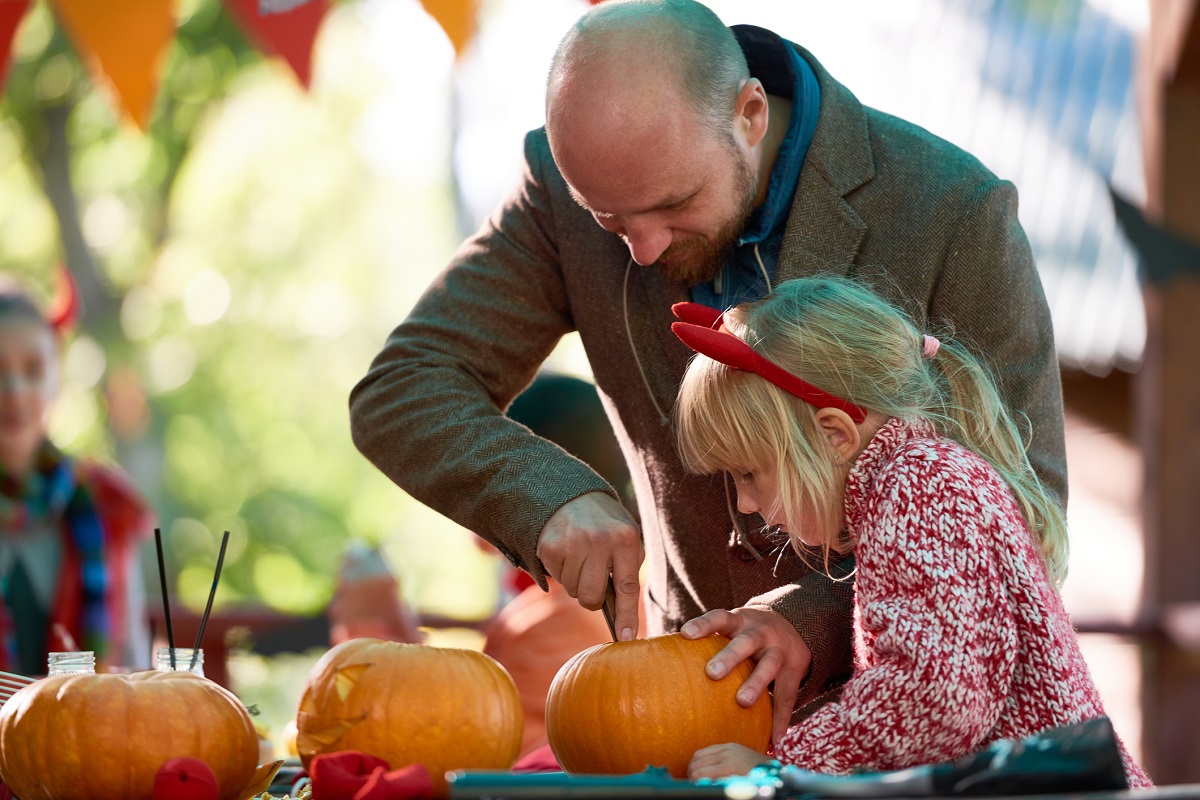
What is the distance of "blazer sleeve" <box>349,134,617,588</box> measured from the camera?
1.99 metres

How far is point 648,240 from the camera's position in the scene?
78.9 inches

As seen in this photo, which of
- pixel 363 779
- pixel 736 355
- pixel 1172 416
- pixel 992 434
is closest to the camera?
pixel 363 779

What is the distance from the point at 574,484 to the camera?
194 cm

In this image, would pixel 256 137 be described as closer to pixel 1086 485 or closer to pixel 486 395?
pixel 1086 485

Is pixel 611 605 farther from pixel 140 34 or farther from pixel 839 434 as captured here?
pixel 140 34

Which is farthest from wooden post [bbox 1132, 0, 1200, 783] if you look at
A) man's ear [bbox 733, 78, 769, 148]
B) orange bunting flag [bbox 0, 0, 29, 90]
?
orange bunting flag [bbox 0, 0, 29, 90]

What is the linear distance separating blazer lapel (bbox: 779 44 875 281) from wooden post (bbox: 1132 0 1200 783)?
308 centimetres

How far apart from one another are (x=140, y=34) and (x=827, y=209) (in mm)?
2833

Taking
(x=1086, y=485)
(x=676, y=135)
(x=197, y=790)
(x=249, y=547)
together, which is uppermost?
(x=676, y=135)

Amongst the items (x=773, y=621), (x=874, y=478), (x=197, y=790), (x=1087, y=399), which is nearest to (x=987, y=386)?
(x=874, y=478)

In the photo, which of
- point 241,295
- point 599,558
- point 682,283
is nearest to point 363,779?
point 599,558

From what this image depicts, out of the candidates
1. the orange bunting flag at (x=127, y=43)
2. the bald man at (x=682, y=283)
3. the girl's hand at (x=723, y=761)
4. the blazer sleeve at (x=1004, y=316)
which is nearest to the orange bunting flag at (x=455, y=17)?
the orange bunting flag at (x=127, y=43)

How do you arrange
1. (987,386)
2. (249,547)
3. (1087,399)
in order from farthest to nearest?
(249,547) < (1087,399) < (987,386)

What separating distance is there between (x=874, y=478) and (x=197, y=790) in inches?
34.4
